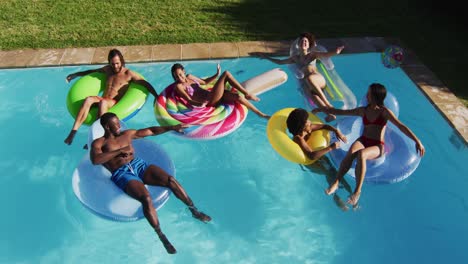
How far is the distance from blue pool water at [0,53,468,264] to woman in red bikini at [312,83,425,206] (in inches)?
17.8

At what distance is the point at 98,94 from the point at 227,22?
3684 millimetres

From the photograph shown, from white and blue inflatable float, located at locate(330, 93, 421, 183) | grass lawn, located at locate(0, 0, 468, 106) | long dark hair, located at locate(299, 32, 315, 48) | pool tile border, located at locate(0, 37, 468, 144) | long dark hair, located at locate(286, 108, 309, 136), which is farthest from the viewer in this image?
grass lawn, located at locate(0, 0, 468, 106)

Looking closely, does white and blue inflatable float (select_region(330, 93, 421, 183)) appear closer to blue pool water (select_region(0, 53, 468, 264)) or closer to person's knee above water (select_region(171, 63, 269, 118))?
blue pool water (select_region(0, 53, 468, 264))

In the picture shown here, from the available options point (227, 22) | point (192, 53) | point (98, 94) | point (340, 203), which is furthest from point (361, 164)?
point (227, 22)

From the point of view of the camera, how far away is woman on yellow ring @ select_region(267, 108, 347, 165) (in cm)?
502

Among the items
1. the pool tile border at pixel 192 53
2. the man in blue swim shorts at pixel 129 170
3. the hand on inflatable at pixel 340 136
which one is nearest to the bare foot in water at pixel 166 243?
the man in blue swim shorts at pixel 129 170

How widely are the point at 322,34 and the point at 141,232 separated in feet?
18.2

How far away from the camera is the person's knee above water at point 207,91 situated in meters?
5.89

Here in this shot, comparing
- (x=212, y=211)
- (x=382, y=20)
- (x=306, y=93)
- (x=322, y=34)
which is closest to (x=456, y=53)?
(x=382, y=20)

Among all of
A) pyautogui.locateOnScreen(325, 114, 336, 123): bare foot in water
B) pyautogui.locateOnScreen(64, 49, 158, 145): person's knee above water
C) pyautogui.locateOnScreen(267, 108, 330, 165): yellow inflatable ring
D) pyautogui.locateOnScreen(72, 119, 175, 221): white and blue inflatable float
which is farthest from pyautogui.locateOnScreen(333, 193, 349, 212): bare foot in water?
pyautogui.locateOnScreen(64, 49, 158, 145): person's knee above water

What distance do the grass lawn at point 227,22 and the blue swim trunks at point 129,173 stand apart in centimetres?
395

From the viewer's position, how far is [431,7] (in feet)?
30.3

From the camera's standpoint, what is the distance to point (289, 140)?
514cm

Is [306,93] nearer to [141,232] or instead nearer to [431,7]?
[141,232]
